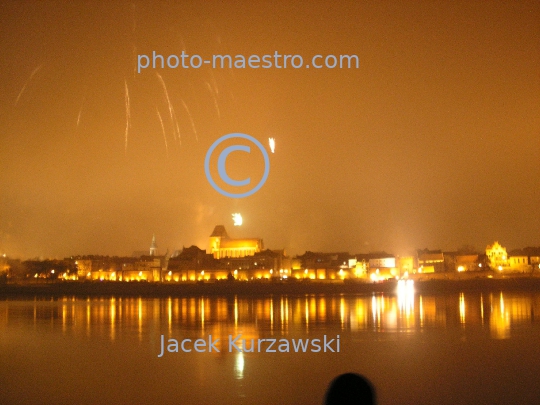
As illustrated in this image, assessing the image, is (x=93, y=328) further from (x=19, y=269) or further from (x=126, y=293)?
(x=19, y=269)

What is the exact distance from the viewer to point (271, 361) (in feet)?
29.7

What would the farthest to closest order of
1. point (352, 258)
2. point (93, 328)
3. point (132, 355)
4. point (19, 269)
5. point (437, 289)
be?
point (19, 269) < point (352, 258) < point (437, 289) < point (93, 328) < point (132, 355)

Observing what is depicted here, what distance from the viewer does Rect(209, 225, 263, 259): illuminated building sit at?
58062mm

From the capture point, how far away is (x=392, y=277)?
44.4 m

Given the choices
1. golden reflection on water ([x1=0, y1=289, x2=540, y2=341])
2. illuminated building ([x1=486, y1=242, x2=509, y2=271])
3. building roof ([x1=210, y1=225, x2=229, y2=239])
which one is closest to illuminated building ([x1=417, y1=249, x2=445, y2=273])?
illuminated building ([x1=486, y1=242, x2=509, y2=271])

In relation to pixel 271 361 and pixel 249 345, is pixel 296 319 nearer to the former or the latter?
pixel 249 345

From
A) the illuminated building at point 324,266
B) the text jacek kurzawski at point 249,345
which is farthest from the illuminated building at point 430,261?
the text jacek kurzawski at point 249,345

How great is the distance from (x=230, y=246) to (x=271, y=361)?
50741mm

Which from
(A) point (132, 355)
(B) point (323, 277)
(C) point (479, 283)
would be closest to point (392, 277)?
(B) point (323, 277)

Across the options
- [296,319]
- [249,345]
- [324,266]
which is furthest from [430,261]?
[249,345]

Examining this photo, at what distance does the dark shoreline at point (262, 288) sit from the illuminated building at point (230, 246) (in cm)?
1959

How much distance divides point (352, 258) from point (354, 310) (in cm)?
3165

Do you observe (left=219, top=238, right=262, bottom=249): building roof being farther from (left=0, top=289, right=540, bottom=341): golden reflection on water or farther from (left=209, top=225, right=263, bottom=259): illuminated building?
(left=0, top=289, right=540, bottom=341): golden reflection on water

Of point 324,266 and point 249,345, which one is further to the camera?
point 324,266
